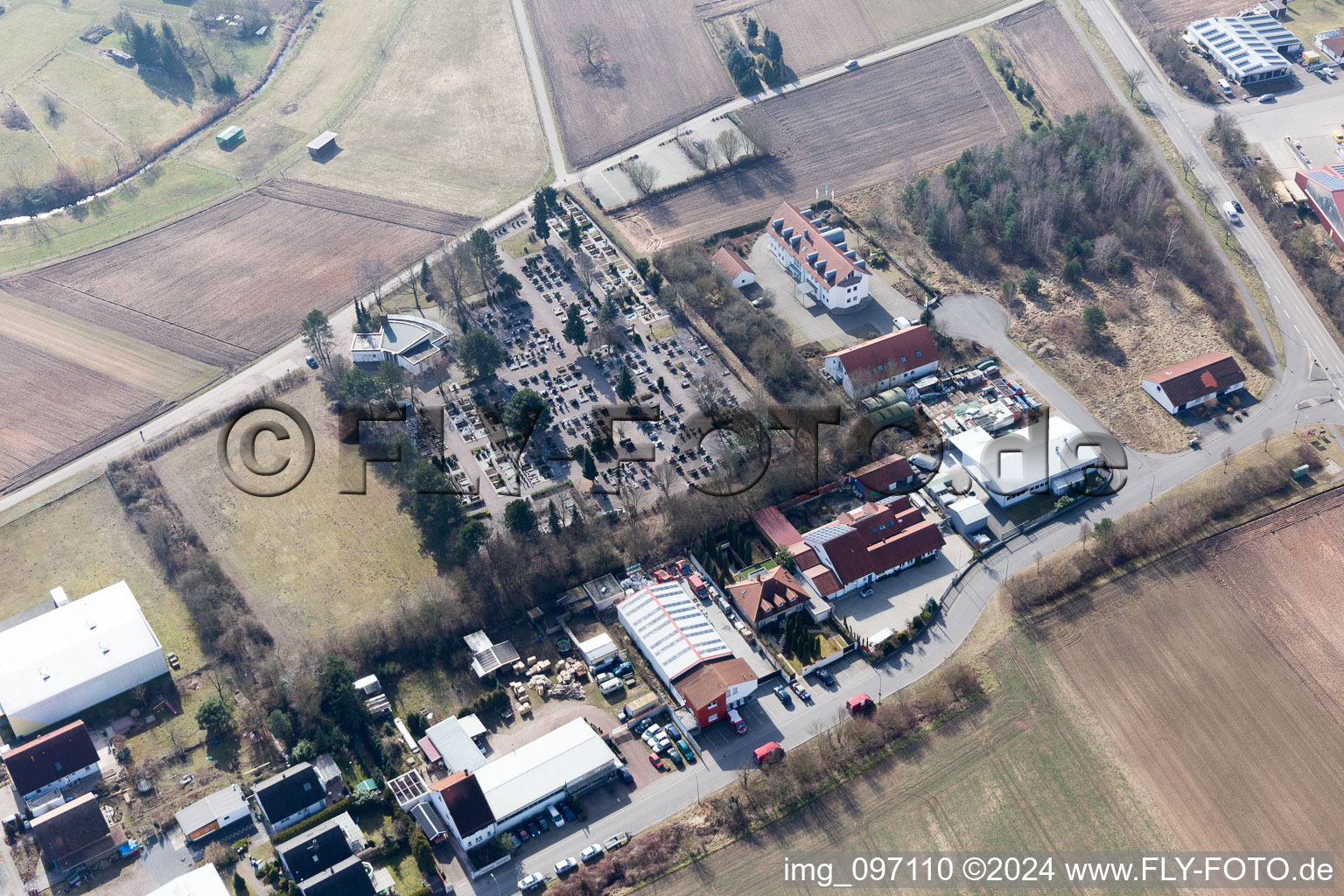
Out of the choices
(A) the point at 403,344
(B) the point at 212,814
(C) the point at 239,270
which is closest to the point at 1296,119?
(A) the point at 403,344

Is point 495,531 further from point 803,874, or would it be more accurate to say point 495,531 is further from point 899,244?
point 899,244

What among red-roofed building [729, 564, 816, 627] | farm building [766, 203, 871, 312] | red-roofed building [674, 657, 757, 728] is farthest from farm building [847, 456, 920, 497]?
farm building [766, 203, 871, 312]

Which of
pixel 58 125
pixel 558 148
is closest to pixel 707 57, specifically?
pixel 558 148

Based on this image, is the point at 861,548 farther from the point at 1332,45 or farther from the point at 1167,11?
the point at 1167,11

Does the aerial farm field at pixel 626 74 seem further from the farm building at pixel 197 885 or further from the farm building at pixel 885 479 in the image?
the farm building at pixel 197 885

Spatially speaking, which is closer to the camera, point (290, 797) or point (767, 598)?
point (290, 797)
